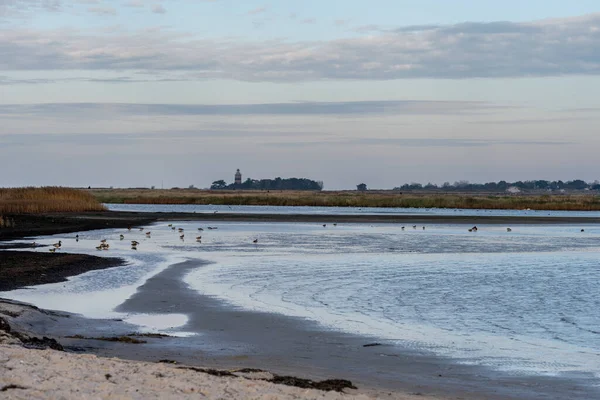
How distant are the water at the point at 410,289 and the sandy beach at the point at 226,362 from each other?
668 millimetres

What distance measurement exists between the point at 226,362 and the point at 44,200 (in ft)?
182

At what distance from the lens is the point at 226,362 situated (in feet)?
36.4

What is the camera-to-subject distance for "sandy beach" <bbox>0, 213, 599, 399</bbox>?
8688 millimetres

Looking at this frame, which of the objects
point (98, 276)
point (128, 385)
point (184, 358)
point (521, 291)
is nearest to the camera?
point (128, 385)

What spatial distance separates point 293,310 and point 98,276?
25.8ft

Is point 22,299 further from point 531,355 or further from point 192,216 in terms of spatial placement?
point 192,216

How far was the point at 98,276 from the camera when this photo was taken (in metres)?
22.7

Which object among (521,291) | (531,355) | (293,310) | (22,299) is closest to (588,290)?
(521,291)

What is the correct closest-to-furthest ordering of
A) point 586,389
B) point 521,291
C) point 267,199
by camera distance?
point 586,389 < point 521,291 < point 267,199

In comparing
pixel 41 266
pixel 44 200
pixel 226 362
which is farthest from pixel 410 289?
pixel 44 200

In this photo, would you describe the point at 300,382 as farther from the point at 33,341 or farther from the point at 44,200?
the point at 44,200

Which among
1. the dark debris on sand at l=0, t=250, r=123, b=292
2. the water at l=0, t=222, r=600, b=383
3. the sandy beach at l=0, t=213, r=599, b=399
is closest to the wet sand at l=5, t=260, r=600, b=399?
the sandy beach at l=0, t=213, r=599, b=399

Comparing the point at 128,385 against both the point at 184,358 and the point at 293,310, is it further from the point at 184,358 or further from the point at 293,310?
the point at 293,310

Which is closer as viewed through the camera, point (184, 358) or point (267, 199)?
point (184, 358)
